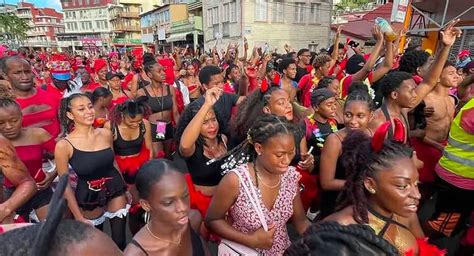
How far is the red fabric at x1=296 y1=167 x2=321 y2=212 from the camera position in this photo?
10.2ft

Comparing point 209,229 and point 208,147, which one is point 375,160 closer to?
point 209,229

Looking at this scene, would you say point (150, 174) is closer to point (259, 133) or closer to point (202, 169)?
point (259, 133)

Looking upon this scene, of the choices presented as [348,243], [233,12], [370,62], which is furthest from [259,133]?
[233,12]

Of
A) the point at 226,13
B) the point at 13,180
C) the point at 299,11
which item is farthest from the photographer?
the point at 226,13

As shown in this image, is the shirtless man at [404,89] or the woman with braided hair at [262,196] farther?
the shirtless man at [404,89]

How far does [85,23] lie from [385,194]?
9018 cm

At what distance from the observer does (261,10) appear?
26703mm

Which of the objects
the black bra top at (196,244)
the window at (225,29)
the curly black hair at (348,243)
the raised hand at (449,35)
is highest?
the window at (225,29)

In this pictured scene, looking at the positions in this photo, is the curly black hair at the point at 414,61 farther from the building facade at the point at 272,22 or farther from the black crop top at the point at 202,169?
the building facade at the point at 272,22

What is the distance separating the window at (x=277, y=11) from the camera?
1073 inches

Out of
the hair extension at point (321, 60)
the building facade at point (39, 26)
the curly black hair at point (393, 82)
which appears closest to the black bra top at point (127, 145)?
the curly black hair at point (393, 82)

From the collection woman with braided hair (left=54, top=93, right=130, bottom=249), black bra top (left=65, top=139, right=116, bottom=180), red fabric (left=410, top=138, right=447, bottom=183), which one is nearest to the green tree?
woman with braided hair (left=54, top=93, right=130, bottom=249)

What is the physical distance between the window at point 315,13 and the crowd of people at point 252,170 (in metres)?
26.2

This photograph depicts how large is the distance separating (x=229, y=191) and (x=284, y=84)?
3.69 metres
